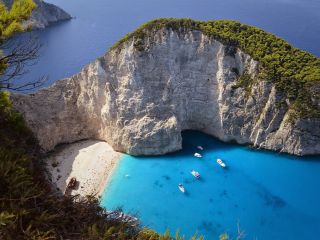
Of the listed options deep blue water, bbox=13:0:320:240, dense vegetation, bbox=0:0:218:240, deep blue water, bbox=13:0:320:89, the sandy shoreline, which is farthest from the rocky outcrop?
dense vegetation, bbox=0:0:218:240

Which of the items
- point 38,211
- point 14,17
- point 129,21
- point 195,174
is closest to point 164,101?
point 195,174

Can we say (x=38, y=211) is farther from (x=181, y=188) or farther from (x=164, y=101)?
(x=164, y=101)

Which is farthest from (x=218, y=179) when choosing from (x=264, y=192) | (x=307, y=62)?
(x=307, y=62)

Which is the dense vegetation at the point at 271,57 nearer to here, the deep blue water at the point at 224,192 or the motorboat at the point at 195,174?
the deep blue water at the point at 224,192

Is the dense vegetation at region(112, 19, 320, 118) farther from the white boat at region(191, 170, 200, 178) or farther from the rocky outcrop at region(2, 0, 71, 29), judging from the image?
the rocky outcrop at region(2, 0, 71, 29)

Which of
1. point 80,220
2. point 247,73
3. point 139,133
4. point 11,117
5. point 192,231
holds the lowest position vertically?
point 192,231

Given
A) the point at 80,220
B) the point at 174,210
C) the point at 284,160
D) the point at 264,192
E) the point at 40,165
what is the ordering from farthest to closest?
the point at 284,160, the point at 264,192, the point at 174,210, the point at 40,165, the point at 80,220

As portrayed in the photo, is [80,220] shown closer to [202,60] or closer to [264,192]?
[264,192]
